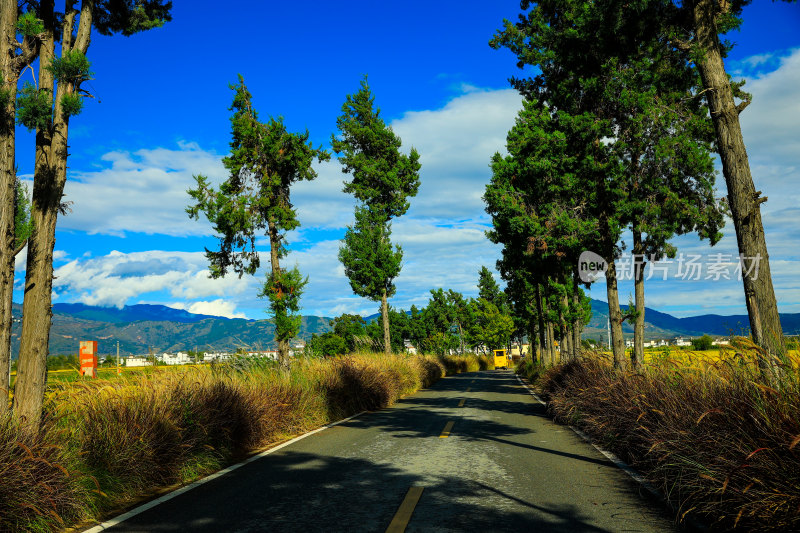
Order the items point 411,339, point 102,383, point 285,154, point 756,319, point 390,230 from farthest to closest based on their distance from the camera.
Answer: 1. point 411,339
2. point 390,230
3. point 285,154
4. point 102,383
5. point 756,319

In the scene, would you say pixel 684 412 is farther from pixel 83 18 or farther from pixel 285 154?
pixel 285 154

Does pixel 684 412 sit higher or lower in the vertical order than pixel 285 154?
lower

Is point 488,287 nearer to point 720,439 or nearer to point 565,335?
point 565,335

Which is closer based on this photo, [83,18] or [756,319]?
[756,319]

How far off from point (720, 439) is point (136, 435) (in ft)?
22.2

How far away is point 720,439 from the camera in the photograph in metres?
5.24

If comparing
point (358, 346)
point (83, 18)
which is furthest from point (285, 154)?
point (83, 18)

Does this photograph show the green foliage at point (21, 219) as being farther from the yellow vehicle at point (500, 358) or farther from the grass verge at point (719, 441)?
the yellow vehicle at point (500, 358)

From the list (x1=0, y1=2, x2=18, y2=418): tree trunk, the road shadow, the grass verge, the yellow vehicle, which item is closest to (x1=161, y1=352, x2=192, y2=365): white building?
(x1=0, y1=2, x2=18, y2=418): tree trunk

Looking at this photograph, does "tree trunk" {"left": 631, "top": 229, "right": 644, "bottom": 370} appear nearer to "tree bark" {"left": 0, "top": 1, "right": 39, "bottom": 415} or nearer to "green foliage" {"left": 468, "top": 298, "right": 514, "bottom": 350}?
"tree bark" {"left": 0, "top": 1, "right": 39, "bottom": 415}

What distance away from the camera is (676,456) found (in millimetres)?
5680

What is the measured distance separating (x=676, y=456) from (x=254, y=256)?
1786 cm

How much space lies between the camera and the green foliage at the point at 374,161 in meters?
31.8

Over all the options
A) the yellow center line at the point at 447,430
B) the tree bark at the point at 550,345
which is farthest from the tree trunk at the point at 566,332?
the yellow center line at the point at 447,430
